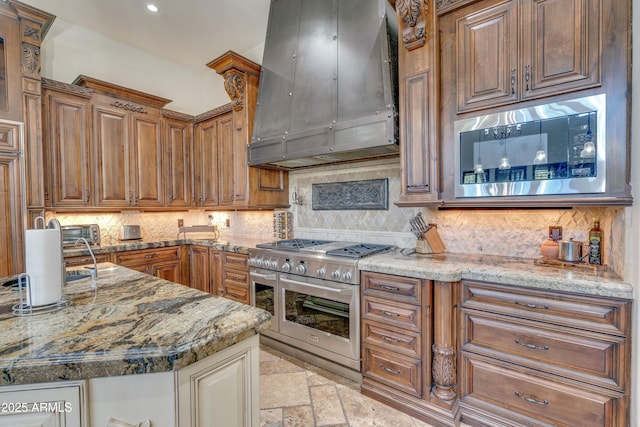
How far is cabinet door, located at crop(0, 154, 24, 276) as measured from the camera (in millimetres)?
2562

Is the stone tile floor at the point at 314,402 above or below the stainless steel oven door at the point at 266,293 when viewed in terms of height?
below

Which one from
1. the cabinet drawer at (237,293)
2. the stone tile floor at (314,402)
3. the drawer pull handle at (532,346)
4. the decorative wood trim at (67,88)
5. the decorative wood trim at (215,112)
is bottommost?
the stone tile floor at (314,402)

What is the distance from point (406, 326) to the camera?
1.92 m

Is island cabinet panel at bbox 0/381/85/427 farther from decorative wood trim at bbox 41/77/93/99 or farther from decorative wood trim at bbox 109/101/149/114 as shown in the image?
decorative wood trim at bbox 109/101/149/114

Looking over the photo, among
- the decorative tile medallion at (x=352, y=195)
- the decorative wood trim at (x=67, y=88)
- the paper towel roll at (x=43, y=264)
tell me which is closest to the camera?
the paper towel roll at (x=43, y=264)

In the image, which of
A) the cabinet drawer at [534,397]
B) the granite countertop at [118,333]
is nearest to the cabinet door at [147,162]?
the granite countertop at [118,333]

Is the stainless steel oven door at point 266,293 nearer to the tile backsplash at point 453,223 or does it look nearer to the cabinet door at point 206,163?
the tile backsplash at point 453,223

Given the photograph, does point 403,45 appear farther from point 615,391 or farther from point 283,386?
point 283,386

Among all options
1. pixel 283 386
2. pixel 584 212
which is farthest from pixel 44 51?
pixel 584 212

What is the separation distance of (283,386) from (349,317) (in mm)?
747

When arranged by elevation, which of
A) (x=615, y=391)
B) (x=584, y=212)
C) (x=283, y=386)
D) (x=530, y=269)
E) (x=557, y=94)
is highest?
(x=557, y=94)

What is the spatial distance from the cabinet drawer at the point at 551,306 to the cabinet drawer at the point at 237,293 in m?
2.13

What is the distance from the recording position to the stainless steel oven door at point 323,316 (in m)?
2.19

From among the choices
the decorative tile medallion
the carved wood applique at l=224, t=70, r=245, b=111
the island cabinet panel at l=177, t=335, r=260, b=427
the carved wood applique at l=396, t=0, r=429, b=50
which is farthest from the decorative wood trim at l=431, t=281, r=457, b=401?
the carved wood applique at l=224, t=70, r=245, b=111
